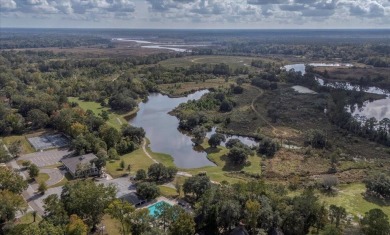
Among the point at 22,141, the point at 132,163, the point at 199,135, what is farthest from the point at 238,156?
the point at 22,141

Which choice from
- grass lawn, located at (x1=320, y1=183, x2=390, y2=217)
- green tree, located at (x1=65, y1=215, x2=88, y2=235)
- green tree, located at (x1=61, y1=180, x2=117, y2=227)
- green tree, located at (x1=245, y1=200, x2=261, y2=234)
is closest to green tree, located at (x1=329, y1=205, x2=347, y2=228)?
grass lawn, located at (x1=320, y1=183, x2=390, y2=217)

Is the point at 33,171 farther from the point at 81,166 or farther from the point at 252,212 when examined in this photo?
the point at 252,212

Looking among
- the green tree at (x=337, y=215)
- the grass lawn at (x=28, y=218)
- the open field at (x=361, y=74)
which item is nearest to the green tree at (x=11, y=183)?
the grass lawn at (x=28, y=218)

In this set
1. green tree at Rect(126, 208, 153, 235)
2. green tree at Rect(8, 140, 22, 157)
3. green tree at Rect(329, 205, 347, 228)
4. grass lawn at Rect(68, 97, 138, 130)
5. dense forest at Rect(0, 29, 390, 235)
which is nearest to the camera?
green tree at Rect(126, 208, 153, 235)

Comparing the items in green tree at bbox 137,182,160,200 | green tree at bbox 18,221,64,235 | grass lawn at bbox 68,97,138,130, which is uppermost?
green tree at bbox 18,221,64,235

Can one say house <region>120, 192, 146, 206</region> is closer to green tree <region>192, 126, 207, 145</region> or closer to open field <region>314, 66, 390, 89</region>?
green tree <region>192, 126, 207, 145</region>

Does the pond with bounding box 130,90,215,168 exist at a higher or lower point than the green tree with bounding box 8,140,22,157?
lower
